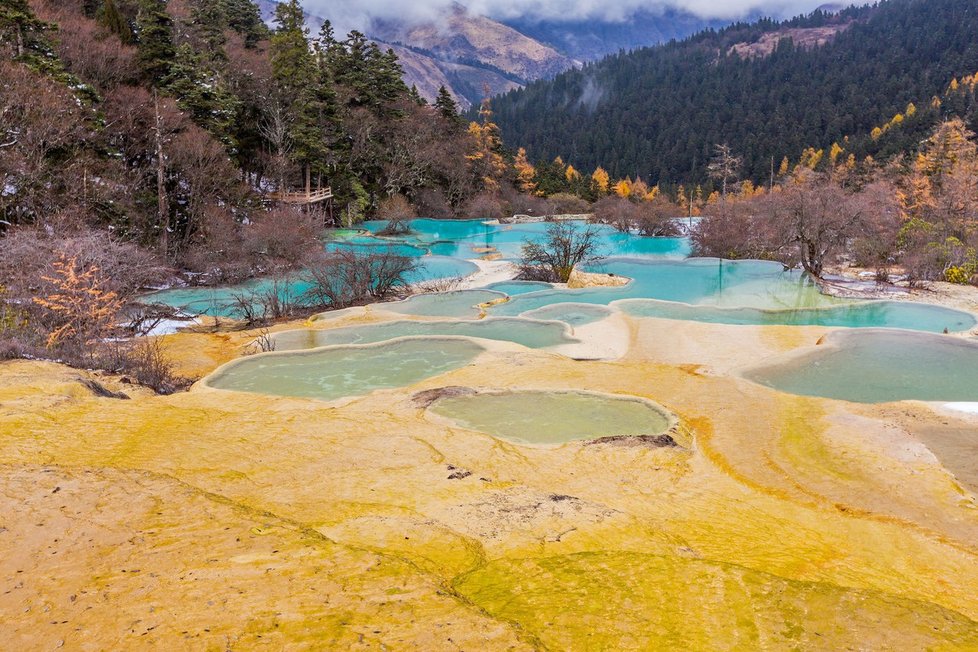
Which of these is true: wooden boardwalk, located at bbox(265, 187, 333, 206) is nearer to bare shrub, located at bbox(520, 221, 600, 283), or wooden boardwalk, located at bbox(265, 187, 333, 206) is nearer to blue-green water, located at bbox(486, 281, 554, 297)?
bare shrub, located at bbox(520, 221, 600, 283)

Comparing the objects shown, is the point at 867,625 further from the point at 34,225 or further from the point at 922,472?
the point at 34,225

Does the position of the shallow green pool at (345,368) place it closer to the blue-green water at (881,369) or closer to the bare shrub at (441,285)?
the blue-green water at (881,369)

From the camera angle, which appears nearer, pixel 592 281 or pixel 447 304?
pixel 447 304

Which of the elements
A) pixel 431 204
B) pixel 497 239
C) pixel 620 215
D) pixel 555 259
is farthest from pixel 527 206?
pixel 555 259

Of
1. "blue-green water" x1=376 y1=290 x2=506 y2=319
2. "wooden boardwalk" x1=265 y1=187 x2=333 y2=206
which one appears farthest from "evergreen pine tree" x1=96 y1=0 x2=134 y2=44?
"blue-green water" x1=376 y1=290 x2=506 y2=319

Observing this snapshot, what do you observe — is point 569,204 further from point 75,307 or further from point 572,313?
point 75,307
